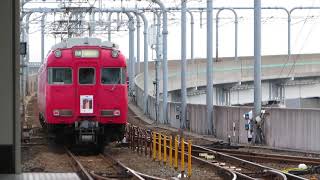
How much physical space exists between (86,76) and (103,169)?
13.4ft

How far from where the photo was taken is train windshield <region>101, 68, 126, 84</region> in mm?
19609

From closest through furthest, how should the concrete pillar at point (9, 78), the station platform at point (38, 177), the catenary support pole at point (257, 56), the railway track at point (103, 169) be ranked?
the concrete pillar at point (9, 78) < the station platform at point (38, 177) < the railway track at point (103, 169) < the catenary support pole at point (257, 56)

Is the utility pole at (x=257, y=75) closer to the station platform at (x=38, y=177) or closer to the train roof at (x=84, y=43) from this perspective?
the train roof at (x=84, y=43)

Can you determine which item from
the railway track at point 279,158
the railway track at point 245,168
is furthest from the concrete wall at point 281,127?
the railway track at point 245,168

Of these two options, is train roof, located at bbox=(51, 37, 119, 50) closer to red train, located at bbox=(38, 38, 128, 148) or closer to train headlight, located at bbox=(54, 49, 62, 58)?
red train, located at bbox=(38, 38, 128, 148)

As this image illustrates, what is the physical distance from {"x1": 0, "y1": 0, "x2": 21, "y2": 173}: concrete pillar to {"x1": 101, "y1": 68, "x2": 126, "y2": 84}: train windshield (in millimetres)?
8612

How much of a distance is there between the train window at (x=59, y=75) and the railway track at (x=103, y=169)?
7.85ft

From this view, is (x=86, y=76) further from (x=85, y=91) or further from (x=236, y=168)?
(x=236, y=168)

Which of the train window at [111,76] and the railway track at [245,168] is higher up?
the train window at [111,76]

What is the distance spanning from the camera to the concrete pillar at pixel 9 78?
35.6 feet

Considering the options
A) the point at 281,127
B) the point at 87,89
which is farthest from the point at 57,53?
the point at 281,127

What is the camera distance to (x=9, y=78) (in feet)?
35.9

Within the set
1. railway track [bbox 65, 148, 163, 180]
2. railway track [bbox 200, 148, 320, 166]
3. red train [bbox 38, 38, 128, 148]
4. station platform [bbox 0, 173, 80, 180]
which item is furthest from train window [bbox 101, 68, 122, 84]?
station platform [bbox 0, 173, 80, 180]

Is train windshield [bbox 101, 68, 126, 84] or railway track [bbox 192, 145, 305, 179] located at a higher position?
train windshield [bbox 101, 68, 126, 84]
